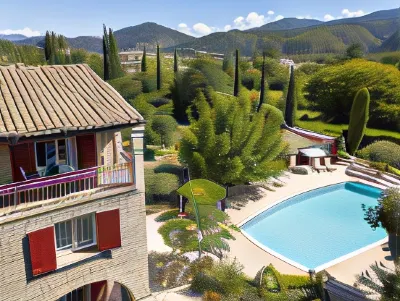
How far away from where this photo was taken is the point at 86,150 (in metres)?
11.2

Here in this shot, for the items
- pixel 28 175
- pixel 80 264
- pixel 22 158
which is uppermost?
pixel 22 158

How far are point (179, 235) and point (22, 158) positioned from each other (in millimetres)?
7918

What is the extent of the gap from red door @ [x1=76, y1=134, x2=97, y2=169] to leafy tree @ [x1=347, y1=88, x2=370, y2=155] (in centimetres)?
2418

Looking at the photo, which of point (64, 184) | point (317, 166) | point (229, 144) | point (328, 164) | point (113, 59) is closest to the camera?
point (64, 184)

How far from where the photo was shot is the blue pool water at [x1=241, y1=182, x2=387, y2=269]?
1703cm

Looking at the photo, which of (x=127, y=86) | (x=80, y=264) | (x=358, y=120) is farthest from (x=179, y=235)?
(x=127, y=86)

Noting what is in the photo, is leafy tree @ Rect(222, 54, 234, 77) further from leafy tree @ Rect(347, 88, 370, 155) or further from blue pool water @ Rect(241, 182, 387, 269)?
blue pool water @ Rect(241, 182, 387, 269)

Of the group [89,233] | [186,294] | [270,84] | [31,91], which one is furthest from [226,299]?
[270,84]

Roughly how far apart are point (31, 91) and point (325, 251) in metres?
13.3

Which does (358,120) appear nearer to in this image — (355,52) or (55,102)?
(55,102)

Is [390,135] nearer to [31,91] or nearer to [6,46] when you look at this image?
[31,91]

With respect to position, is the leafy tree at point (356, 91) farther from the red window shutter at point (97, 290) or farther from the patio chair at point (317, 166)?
the red window shutter at point (97, 290)

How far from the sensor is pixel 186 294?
1279 cm

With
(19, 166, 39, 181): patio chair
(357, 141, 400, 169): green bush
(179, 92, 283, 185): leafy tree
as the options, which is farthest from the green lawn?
(19, 166, 39, 181): patio chair
